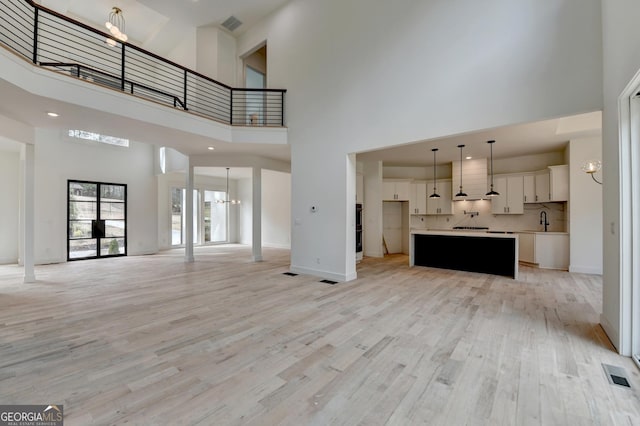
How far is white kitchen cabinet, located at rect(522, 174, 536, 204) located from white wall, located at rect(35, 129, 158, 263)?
11.4m

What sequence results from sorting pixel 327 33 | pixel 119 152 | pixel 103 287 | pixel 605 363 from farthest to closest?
pixel 119 152
pixel 327 33
pixel 103 287
pixel 605 363

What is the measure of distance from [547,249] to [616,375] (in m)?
5.44

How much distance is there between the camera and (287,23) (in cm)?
634

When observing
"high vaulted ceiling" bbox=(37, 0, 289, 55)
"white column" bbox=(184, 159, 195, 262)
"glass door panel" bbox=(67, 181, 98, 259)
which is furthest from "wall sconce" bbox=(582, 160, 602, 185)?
"glass door panel" bbox=(67, 181, 98, 259)

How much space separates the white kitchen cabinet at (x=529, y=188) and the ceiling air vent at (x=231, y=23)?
8.79 metres

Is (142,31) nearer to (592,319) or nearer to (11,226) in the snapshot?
(11,226)

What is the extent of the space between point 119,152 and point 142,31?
12.0 ft

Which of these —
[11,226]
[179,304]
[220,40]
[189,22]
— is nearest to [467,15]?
[179,304]

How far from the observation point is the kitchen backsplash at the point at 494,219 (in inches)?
279

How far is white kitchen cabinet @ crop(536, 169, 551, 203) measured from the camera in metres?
6.88

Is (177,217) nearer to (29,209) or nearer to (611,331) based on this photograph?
(29,209)

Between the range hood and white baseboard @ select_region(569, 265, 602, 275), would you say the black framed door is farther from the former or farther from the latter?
white baseboard @ select_region(569, 265, 602, 275)

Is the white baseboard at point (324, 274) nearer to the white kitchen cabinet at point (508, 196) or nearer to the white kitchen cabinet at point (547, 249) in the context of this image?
the white kitchen cabinet at point (547, 249)

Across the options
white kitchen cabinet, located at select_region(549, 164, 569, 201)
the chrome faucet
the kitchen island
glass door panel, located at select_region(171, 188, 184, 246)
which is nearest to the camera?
the kitchen island
